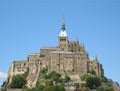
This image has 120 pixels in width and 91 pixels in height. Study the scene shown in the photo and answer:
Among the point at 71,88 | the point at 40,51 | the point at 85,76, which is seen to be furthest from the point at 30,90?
the point at 40,51

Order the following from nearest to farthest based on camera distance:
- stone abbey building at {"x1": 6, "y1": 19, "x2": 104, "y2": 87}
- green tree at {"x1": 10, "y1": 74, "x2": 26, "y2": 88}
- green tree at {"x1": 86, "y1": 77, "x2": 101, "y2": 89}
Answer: green tree at {"x1": 86, "y1": 77, "x2": 101, "y2": 89} → green tree at {"x1": 10, "y1": 74, "x2": 26, "y2": 88} → stone abbey building at {"x1": 6, "y1": 19, "x2": 104, "y2": 87}

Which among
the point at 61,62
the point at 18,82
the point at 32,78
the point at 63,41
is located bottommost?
the point at 18,82

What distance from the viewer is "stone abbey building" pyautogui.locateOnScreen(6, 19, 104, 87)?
101 metres

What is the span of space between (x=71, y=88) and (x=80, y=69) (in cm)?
885

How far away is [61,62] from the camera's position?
10150 centimetres

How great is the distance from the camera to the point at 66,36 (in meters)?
111

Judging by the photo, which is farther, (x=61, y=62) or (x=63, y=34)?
(x=63, y=34)

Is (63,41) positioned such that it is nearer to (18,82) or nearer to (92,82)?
(18,82)

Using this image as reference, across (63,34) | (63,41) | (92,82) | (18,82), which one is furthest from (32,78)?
(92,82)

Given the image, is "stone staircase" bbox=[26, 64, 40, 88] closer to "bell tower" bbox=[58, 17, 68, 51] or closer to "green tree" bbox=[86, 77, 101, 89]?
"bell tower" bbox=[58, 17, 68, 51]

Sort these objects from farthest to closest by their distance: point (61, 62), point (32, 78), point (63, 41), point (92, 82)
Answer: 1. point (63, 41)
2. point (32, 78)
3. point (61, 62)
4. point (92, 82)

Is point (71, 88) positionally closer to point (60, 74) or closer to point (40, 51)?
point (60, 74)

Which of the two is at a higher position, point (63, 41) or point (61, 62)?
point (63, 41)

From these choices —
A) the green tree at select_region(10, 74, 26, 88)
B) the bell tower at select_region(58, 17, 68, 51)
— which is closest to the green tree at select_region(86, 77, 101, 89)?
the bell tower at select_region(58, 17, 68, 51)
